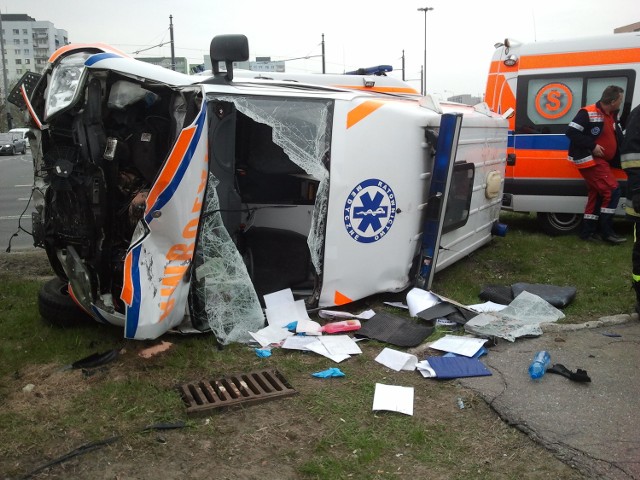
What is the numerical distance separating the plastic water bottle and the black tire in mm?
3320

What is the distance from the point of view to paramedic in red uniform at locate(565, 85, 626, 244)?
726 cm

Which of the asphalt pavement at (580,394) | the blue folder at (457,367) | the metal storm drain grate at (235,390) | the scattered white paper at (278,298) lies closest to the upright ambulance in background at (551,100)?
the asphalt pavement at (580,394)

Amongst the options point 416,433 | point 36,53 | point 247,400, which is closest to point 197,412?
point 247,400

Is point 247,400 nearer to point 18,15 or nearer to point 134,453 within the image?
point 134,453

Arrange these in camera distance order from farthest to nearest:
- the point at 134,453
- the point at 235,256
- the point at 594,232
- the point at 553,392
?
the point at 594,232
the point at 235,256
the point at 553,392
the point at 134,453

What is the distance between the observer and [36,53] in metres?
95.6

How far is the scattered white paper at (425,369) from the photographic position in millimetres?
3899

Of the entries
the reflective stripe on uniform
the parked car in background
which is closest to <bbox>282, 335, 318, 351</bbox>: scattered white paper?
the reflective stripe on uniform

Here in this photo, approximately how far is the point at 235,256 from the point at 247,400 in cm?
133

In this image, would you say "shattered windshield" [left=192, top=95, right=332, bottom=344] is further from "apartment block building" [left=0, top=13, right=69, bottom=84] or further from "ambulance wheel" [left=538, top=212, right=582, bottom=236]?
"apartment block building" [left=0, top=13, right=69, bottom=84]

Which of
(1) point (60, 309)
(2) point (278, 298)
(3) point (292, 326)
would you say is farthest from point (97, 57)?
(3) point (292, 326)

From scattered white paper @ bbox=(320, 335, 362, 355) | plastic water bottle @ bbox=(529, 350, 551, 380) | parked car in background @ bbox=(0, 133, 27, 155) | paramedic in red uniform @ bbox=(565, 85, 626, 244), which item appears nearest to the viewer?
plastic water bottle @ bbox=(529, 350, 551, 380)

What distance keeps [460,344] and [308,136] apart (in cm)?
191

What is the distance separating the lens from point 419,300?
512 centimetres
